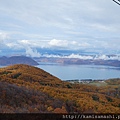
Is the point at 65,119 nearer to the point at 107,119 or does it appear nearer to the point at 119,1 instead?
the point at 107,119

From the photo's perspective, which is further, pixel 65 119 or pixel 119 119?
pixel 119 119

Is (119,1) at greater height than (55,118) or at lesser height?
greater

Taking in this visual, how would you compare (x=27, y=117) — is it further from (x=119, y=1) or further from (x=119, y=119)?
(x=119, y=1)

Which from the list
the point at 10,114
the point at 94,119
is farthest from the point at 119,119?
the point at 10,114

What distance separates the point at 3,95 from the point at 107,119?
13913mm

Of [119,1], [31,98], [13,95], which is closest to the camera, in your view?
[119,1]

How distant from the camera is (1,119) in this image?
1398 centimetres

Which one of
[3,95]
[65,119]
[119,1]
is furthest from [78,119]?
[3,95]

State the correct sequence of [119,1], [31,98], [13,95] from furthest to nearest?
[31,98] < [13,95] < [119,1]

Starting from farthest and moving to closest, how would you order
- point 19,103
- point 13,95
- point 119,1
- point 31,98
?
point 31,98 → point 13,95 → point 19,103 → point 119,1

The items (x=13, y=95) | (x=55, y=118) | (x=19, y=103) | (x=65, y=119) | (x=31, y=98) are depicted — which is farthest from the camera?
(x=31, y=98)

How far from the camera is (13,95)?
25500 millimetres

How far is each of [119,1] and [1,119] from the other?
34.6 ft

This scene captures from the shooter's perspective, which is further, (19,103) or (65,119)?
(19,103)
